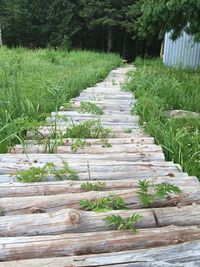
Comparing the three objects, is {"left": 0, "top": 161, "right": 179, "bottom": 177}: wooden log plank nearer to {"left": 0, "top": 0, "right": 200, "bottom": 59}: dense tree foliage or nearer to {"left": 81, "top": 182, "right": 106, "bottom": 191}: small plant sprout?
{"left": 81, "top": 182, "right": 106, "bottom": 191}: small plant sprout

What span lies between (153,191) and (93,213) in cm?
53

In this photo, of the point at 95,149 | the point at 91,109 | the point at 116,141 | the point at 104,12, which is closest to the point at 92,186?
the point at 95,149

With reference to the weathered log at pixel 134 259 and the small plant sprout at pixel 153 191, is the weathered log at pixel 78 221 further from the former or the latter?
the weathered log at pixel 134 259

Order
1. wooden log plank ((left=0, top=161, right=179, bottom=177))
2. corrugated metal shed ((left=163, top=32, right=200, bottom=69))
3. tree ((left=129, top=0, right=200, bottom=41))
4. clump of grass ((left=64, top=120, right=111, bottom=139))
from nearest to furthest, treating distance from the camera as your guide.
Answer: wooden log plank ((left=0, top=161, right=179, bottom=177)) → clump of grass ((left=64, top=120, right=111, bottom=139)) → tree ((left=129, top=0, right=200, bottom=41)) → corrugated metal shed ((left=163, top=32, right=200, bottom=69))

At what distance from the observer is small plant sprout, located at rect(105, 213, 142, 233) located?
2199 millimetres

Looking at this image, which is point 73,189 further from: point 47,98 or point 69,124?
point 47,98

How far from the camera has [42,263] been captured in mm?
1885

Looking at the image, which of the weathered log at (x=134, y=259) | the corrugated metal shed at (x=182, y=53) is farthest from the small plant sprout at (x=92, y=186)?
the corrugated metal shed at (x=182, y=53)

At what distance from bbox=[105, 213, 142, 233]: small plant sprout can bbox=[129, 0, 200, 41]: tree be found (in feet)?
23.8

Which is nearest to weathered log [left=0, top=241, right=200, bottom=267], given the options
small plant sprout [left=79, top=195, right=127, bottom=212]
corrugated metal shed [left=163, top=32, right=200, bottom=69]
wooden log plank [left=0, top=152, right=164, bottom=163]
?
small plant sprout [left=79, top=195, right=127, bottom=212]

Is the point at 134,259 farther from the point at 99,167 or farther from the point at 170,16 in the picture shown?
the point at 170,16

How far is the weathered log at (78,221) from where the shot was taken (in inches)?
86.8

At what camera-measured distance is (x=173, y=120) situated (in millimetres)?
5086

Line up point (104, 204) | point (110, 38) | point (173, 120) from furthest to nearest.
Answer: point (110, 38) < point (173, 120) < point (104, 204)
